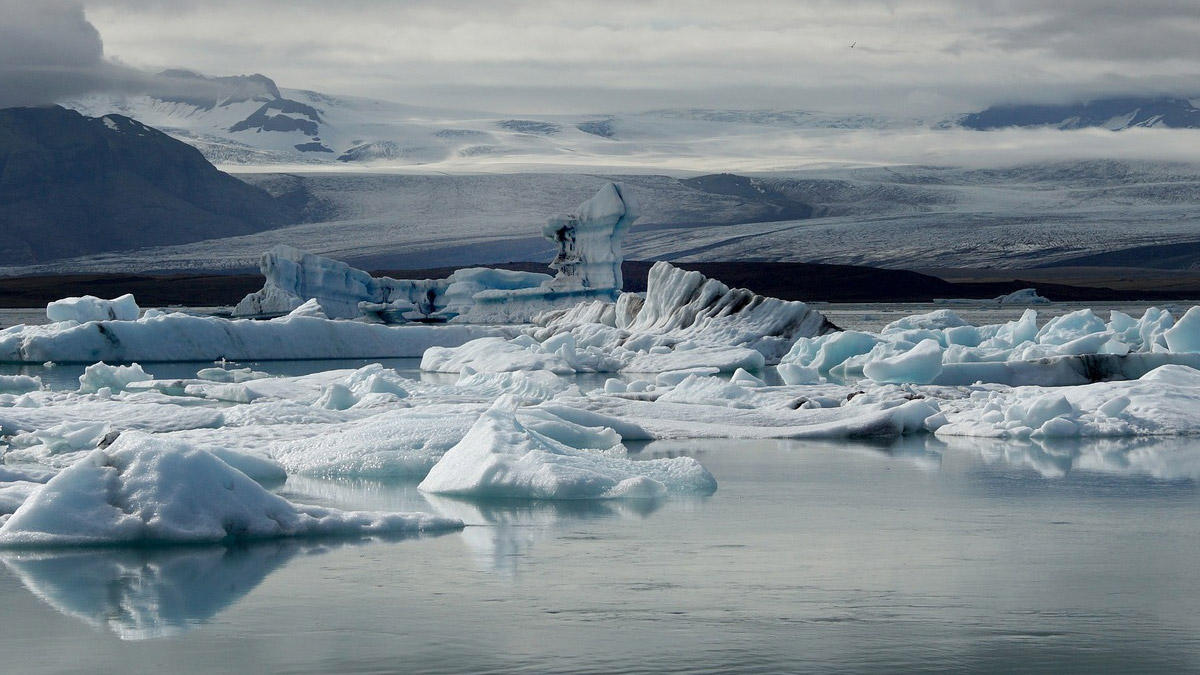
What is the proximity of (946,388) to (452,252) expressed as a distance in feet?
176

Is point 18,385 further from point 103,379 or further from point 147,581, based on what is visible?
point 147,581

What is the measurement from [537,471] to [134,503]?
1915mm

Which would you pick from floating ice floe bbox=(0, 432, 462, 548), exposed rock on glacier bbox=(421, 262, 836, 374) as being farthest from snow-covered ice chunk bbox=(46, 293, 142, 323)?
floating ice floe bbox=(0, 432, 462, 548)

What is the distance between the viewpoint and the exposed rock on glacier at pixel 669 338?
1817cm

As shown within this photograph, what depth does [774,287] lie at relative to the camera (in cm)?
5062

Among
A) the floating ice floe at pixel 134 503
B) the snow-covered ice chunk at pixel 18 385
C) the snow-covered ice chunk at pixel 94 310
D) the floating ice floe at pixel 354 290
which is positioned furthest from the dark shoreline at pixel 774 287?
the floating ice floe at pixel 134 503

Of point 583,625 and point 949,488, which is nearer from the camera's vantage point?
point 583,625

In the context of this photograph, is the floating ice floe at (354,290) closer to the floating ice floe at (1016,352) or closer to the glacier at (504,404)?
the glacier at (504,404)

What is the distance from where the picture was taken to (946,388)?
12.6 meters

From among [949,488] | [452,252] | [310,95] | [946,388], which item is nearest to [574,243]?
[946,388]

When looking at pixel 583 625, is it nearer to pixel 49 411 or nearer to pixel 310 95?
pixel 49 411

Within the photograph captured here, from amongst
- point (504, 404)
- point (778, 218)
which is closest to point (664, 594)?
point (504, 404)

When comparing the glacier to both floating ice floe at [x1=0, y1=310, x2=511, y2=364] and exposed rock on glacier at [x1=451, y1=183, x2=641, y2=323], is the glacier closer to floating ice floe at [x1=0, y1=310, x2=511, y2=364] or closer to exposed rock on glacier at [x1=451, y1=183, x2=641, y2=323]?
floating ice floe at [x1=0, y1=310, x2=511, y2=364]

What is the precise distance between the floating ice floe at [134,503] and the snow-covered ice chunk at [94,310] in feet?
62.2
